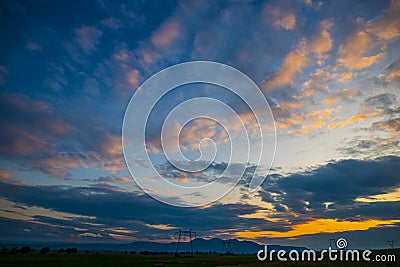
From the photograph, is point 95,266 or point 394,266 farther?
point 95,266

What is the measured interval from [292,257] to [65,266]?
49.7m

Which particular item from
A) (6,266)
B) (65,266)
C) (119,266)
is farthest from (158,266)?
(6,266)

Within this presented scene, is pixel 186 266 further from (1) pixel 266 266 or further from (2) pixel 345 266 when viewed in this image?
(2) pixel 345 266

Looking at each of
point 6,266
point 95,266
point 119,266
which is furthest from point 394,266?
point 6,266

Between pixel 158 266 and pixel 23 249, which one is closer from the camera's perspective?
Answer: pixel 158 266

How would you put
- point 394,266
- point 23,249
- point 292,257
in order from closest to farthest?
1. point 394,266
2. point 292,257
3. point 23,249

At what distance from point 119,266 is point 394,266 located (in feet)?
167

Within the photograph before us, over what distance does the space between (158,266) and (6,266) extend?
27.0 meters

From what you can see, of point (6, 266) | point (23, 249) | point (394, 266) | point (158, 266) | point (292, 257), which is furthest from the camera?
point (23, 249)

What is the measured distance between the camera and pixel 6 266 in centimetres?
6341

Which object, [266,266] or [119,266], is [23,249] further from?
[266,266]

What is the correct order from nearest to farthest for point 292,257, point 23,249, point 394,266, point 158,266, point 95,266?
A: 1. point 394,266
2. point 158,266
3. point 95,266
4. point 292,257
5. point 23,249

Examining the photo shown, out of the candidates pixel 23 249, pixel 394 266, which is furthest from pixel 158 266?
pixel 23 249

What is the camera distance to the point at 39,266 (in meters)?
67.1
